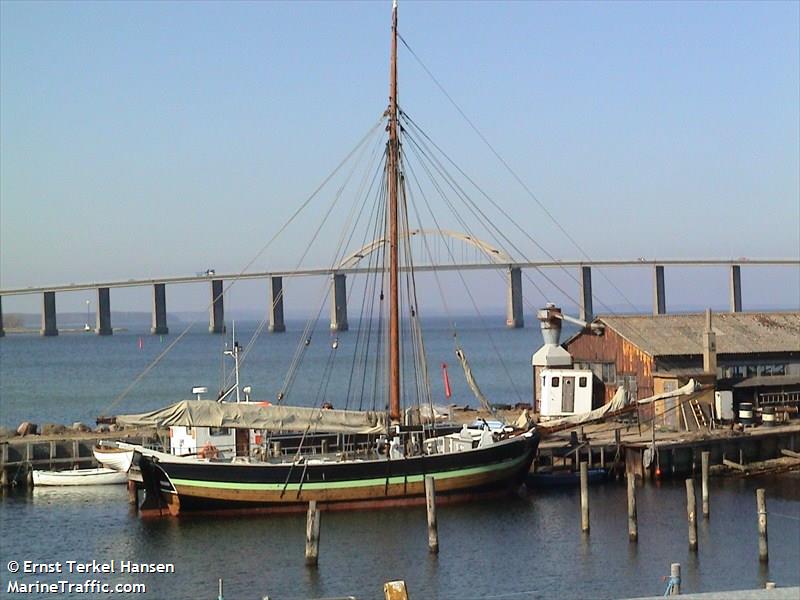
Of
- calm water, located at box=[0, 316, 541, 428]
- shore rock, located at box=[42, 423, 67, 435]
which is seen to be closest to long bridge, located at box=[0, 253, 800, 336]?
calm water, located at box=[0, 316, 541, 428]

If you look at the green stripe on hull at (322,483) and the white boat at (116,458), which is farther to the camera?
the white boat at (116,458)

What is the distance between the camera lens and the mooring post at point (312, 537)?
24531 mm

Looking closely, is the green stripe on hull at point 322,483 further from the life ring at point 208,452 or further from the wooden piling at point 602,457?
the wooden piling at point 602,457

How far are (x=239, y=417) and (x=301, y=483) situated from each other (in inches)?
104

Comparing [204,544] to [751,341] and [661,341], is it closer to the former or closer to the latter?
[661,341]

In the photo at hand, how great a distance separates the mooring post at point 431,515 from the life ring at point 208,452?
7.97 meters

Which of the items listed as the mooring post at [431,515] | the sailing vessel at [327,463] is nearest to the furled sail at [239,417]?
the sailing vessel at [327,463]

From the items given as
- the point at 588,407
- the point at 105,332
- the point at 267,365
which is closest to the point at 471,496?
the point at 588,407

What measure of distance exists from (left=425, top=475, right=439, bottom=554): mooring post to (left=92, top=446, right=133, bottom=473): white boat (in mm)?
12965

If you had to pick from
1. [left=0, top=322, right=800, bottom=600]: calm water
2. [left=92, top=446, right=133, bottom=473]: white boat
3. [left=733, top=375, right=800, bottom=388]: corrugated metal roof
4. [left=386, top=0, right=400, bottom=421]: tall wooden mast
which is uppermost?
[left=386, top=0, right=400, bottom=421]: tall wooden mast

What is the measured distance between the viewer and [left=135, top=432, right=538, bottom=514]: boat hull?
1203 inches

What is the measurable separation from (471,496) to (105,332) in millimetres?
164116

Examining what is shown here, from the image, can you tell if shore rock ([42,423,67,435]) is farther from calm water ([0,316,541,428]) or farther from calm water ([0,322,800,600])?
calm water ([0,322,800,600])

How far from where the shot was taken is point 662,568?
24766mm
